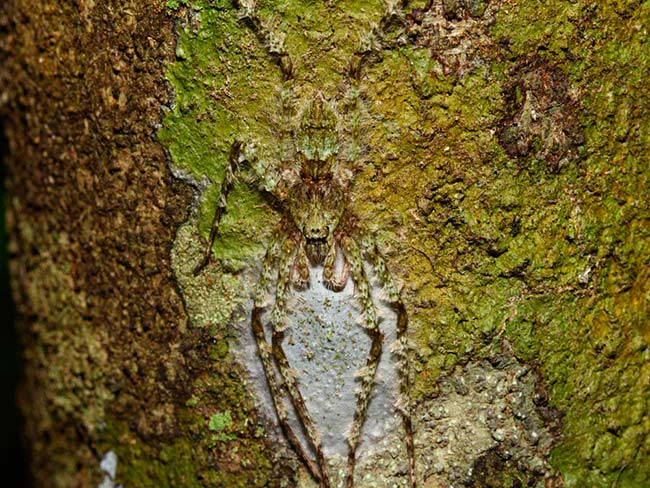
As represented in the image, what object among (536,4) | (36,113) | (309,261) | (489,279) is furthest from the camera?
(36,113)

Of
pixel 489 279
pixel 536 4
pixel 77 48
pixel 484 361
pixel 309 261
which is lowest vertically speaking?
pixel 484 361

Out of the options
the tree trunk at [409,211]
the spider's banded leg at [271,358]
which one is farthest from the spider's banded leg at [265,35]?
the spider's banded leg at [271,358]

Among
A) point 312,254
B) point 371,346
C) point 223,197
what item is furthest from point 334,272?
point 223,197

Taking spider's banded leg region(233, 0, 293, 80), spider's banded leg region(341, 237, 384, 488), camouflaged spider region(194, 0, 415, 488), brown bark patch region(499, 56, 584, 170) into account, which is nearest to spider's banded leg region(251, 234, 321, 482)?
camouflaged spider region(194, 0, 415, 488)

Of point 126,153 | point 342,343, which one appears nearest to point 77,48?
point 126,153

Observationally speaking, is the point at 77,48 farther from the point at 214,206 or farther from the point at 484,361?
the point at 484,361

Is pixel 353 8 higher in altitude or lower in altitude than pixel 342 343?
higher
